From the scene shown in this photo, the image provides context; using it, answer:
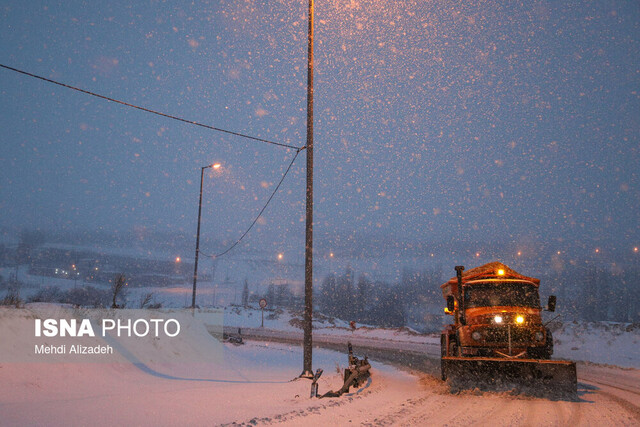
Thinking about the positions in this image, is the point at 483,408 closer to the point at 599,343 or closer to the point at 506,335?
the point at 506,335

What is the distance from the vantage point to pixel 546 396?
30.5 ft

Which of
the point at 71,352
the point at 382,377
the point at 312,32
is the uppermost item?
the point at 312,32

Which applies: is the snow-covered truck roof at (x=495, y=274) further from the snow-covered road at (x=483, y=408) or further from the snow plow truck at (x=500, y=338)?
the snow-covered road at (x=483, y=408)

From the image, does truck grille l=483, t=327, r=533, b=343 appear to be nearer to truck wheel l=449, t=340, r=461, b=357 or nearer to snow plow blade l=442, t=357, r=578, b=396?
snow plow blade l=442, t=357, r=578, b=396

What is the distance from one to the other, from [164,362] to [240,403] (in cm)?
684

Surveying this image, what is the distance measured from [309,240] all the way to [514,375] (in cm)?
588

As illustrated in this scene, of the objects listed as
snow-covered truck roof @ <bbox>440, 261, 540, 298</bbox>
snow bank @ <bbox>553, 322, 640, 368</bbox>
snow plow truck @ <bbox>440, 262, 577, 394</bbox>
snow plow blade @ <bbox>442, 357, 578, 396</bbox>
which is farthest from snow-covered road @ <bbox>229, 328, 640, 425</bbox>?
snow bank @ <bbox>553, 322, 640, 368</bbox>

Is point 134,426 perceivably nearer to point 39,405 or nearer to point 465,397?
point 39,405

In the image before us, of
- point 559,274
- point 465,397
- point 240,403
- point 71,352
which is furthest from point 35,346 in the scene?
point 559,274

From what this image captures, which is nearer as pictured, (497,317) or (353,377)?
(353,377)

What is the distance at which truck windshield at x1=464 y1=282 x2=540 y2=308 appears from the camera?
447 inches

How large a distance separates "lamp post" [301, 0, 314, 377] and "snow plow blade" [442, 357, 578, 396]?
142 inches

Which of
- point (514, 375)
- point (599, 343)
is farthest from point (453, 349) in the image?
point (599, 343)

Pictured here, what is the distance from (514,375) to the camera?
9375 mm
